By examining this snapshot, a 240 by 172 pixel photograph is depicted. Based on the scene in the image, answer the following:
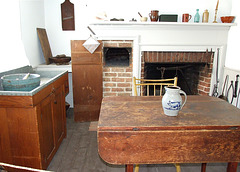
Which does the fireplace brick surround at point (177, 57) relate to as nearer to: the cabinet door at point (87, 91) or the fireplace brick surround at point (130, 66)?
the fireplace brick surround at point (130, 66)

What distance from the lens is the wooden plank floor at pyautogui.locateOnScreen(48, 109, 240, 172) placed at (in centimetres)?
188

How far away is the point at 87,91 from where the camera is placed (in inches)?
111

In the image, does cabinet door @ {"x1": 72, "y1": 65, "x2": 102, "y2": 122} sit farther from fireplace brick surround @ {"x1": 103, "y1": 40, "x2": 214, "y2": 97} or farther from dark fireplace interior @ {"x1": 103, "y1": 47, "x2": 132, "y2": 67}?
dark fireplace interior @ {"x1": 103, "y1": 47, "x2": 132, "y2": 67}

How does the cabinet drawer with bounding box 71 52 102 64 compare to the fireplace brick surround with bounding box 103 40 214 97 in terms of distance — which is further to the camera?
the fireplace brick surround with bounding box 103 40 214 97

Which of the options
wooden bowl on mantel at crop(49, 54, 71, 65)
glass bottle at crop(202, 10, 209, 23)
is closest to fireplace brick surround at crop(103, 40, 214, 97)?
glass bottle at crop(202, 10, 209, 23)

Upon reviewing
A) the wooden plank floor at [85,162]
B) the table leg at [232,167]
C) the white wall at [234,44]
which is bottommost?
Result: the wooden plank floor at [85,162]

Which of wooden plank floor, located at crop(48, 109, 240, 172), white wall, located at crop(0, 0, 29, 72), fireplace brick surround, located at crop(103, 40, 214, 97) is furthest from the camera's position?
fireplace brick surround, located at crop(103, 40, 214, 97)

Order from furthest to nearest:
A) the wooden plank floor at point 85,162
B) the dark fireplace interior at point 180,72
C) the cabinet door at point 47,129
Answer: the dark fireplace interior at point 180,72 < the wooden plank floor at point 85,162 < the cabinet door at point 47,129

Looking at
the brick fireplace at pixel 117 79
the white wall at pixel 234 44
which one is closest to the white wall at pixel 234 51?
the white wall at pixel 234 44

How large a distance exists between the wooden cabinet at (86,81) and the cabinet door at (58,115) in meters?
0.53

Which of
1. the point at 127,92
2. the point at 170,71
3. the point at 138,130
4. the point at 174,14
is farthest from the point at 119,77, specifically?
the point at 138,130

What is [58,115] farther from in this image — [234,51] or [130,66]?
[234,51]

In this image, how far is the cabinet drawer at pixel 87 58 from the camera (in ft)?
8.81

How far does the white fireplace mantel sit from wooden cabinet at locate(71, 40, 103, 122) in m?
0.32
